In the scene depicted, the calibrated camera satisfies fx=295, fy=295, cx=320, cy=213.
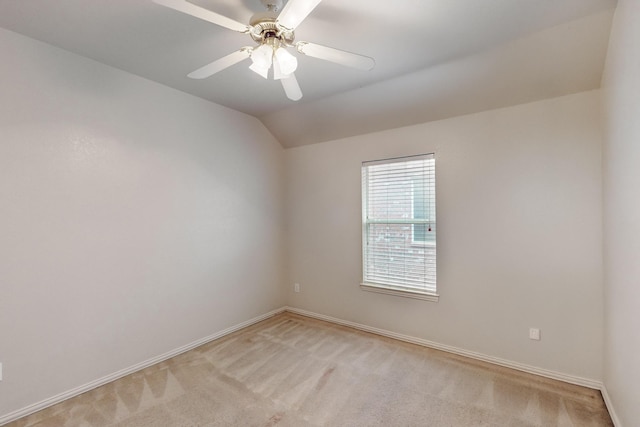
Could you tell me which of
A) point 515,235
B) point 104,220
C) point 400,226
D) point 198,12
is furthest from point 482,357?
point 104,220

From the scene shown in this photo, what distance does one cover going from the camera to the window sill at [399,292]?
119 inches

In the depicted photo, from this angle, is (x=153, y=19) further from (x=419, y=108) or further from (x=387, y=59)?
(x=419, y=108)

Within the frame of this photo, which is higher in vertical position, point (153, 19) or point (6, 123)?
point (153, 19)

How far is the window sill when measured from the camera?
3029mm

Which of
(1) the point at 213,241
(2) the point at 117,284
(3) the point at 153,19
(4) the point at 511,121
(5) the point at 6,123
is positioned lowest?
(2) the point at 117,284

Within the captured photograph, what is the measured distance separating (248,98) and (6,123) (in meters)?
1.90

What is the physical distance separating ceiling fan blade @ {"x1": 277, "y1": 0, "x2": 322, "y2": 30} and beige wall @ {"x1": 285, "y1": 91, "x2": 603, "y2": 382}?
6.69 feet

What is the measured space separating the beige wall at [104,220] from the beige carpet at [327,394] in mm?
366

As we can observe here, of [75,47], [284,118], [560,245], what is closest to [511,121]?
[560,245]

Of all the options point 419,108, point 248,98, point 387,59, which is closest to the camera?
point 387,59

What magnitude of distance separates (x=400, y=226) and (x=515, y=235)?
1078 millimetres

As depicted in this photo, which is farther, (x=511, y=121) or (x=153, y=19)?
(x=511, y=121)

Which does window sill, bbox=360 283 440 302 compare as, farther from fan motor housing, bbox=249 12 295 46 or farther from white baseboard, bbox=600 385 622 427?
fan motor housing, bbox=249 12 295 46

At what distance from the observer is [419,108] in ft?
9.59
